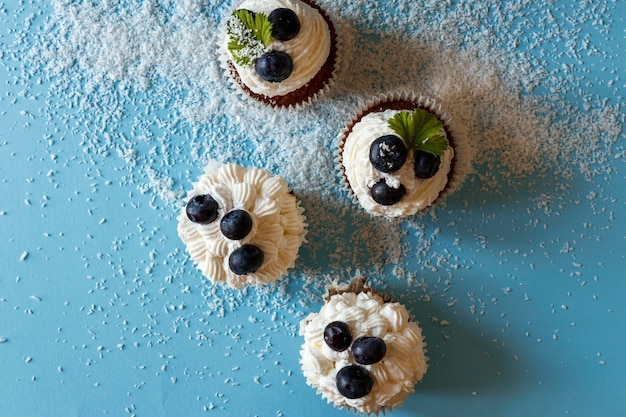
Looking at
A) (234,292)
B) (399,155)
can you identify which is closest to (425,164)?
(399,155)

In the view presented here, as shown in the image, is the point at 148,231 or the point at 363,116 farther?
the point at 148,231

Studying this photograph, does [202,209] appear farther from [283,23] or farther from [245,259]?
[283,23]

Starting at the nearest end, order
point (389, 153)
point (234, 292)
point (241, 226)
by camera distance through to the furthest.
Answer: point (389, 153)
point (241, 226)
point (234, 292)

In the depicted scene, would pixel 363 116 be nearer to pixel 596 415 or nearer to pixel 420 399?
pixel 420 399

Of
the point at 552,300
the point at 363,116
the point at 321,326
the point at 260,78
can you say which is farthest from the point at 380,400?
the point at 260,78

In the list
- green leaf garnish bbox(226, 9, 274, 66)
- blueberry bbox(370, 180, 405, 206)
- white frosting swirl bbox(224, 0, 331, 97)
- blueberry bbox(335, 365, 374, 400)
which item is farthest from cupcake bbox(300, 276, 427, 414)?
green leaf garnish bbox(226, 9, 274, 66)

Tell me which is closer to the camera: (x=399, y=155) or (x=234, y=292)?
(x=399, y=155)

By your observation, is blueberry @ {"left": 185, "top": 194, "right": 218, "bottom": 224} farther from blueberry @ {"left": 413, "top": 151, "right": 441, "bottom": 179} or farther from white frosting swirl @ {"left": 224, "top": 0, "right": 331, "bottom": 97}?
blueberry @ {"left": 413, "top": 151, "right": 441, "bottom": 179}
